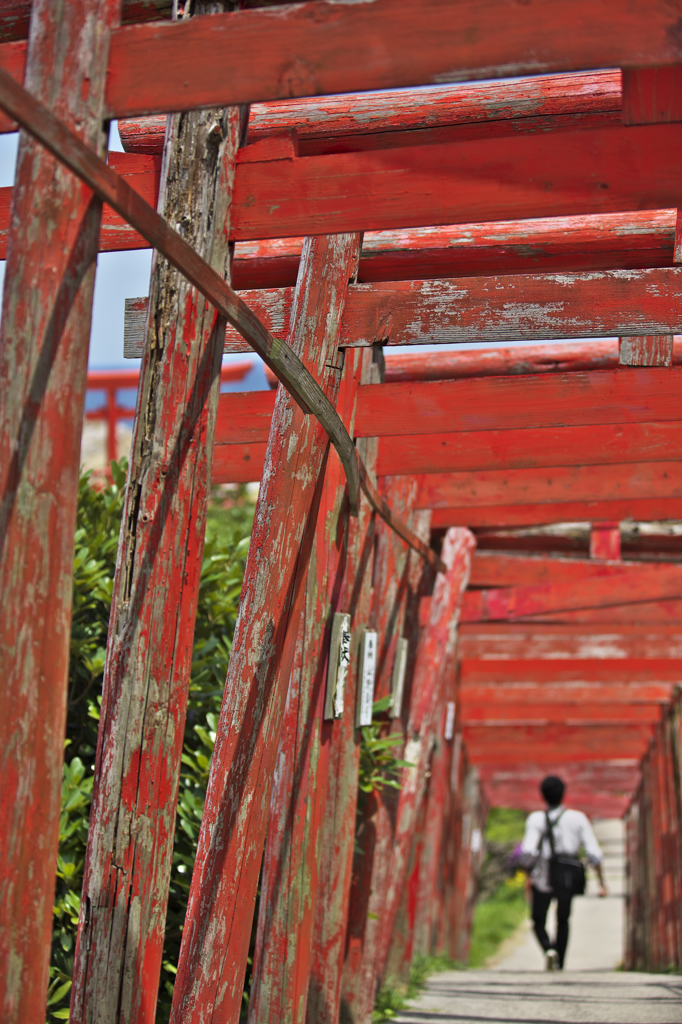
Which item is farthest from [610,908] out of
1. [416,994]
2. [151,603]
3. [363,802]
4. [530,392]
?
[151,603]

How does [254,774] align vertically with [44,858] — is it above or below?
above

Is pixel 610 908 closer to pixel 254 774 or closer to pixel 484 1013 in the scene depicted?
pixel 484 1013

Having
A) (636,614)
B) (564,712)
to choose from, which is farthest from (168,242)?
(564,712)

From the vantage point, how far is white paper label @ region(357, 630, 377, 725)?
4.95 m

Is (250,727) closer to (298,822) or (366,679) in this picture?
(298,822)

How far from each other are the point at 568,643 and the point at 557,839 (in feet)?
7.84

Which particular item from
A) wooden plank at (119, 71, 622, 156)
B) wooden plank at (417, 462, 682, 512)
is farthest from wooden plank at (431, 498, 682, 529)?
wooden plank at (119, 71, 622, 156)

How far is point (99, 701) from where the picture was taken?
5.17m

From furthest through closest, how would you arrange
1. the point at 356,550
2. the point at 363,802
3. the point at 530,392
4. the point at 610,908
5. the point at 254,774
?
the point at 610,908
the point at 363,802
the point at 356,550
the point at 530,392
the point at 254,774

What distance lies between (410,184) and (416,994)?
6270mm

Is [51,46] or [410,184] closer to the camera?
[51,46]

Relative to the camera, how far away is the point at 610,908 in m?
23.3

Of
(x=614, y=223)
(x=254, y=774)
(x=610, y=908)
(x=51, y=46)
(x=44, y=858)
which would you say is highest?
(x=614, y=223)

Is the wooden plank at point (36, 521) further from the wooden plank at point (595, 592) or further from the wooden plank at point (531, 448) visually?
the wooden plank at point (595, 592)
